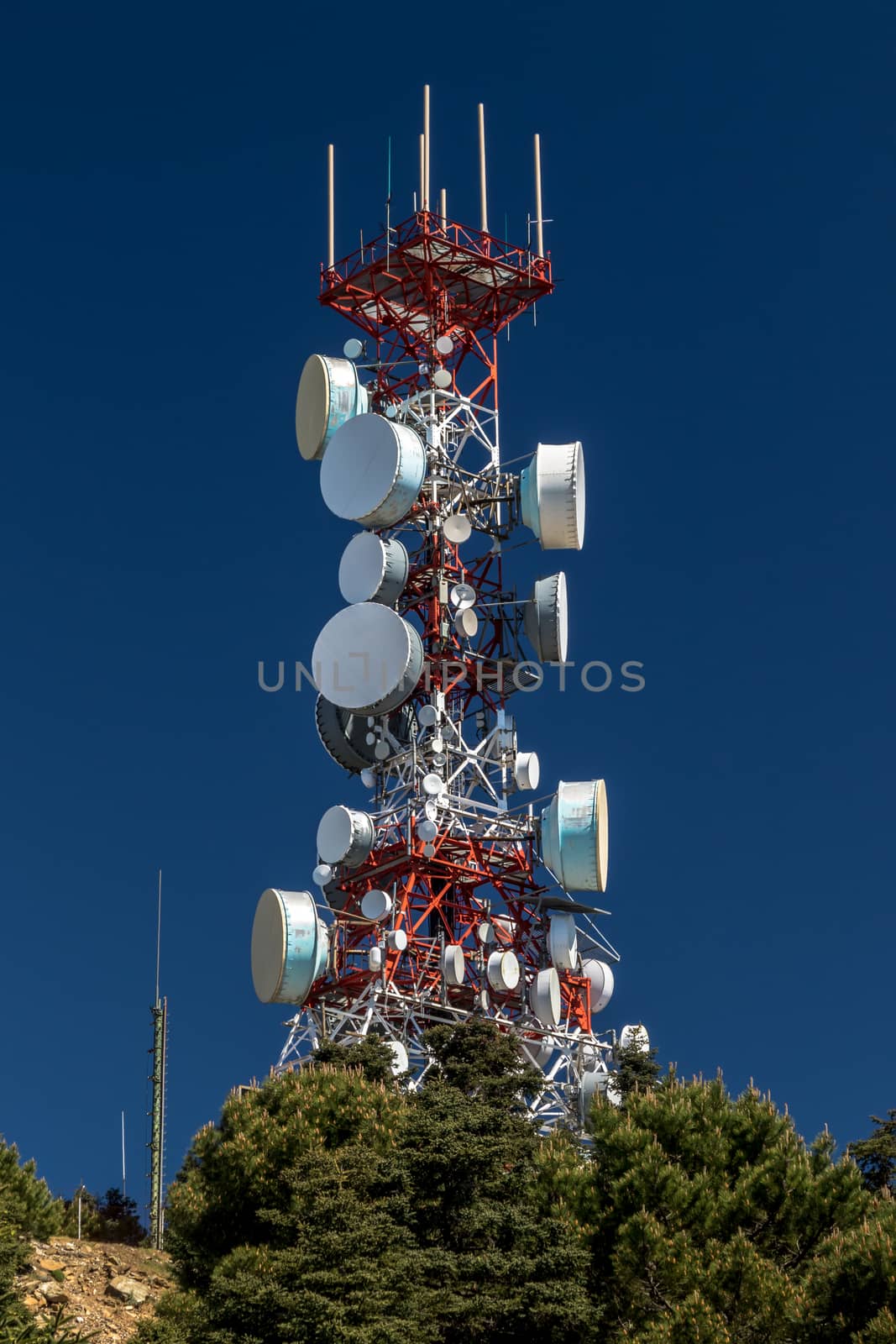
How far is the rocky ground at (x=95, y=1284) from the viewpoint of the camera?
34.3 metres

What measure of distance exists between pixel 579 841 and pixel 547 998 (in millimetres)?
3609

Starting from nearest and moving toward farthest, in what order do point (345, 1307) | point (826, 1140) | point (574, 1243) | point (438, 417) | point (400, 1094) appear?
point (345, 1307), point (574, 1243), point (826, 1140), point (400, 1094), point (438, 417)

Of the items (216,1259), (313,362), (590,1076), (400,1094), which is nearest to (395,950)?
(590,1076)

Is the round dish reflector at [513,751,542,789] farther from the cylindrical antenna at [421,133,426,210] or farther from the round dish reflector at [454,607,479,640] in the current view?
the cylindrical antenna at [421,133,426,210]

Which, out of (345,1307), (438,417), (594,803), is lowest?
(345,1307)

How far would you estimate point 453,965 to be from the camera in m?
44.1

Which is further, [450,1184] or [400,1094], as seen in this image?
[400,1094]

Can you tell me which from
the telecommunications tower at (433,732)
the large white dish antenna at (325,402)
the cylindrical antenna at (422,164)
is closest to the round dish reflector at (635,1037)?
the telecommunications tower at (433,732)

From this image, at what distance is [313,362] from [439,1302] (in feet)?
90.0

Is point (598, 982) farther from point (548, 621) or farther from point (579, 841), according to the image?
point (548, 621)

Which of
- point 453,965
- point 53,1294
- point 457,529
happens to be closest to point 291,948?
point 453,965

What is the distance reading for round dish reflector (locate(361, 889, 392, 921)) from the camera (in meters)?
45.2

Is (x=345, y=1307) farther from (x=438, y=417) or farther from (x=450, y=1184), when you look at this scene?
(x=438, y=417)

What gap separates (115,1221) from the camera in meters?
46.0
